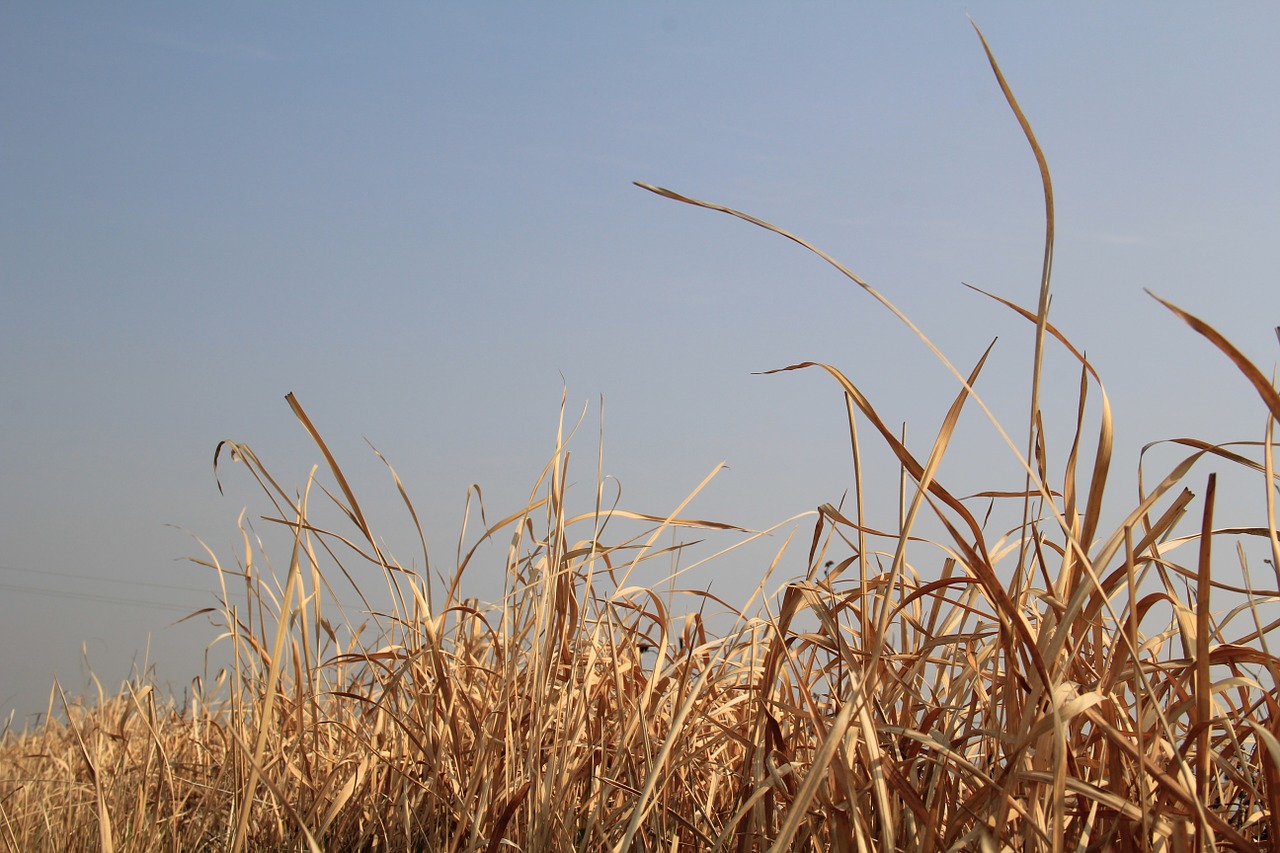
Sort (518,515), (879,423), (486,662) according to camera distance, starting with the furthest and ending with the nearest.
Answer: (486,662)
(518,515)
(879,423)

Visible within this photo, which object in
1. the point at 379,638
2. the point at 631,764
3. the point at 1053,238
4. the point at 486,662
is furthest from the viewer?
the point at 379,638

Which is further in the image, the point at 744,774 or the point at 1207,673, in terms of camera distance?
the point at 744,774

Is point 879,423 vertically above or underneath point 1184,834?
above

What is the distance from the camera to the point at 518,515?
5.26 ft

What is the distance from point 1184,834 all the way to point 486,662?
1.30 m

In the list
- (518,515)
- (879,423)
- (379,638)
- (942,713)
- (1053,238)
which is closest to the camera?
(1053,238)

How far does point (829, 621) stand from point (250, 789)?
1.85ft

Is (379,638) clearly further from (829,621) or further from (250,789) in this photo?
(829,621)

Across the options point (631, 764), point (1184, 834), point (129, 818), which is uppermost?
point (1184, 834)

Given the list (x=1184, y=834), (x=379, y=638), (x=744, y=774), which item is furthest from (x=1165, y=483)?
(x=379, y=638)

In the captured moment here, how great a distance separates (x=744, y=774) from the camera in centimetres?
119

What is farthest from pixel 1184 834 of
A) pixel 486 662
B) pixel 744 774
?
pixel 486 662

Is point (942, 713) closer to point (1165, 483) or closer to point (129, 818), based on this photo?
point (1165, 483)

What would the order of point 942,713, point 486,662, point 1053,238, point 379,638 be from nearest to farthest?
point 1053,238 → point 942,713 → point 486,662 → point 379,638
